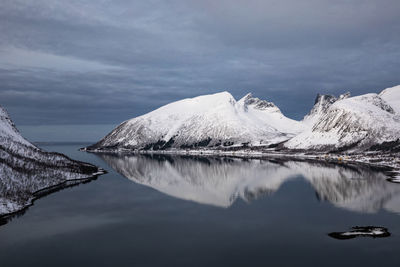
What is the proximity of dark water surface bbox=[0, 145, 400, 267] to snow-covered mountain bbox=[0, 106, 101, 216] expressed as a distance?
4465 millimetres

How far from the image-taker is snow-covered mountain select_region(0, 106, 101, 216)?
77.9 metres

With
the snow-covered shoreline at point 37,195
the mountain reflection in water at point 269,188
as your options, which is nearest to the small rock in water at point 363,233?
the mountain reflection in water at point 269,188

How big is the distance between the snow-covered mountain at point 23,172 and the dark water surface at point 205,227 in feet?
14.6

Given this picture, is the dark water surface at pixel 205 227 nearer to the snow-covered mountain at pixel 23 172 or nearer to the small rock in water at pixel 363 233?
the small rock in water at pixel 363 233

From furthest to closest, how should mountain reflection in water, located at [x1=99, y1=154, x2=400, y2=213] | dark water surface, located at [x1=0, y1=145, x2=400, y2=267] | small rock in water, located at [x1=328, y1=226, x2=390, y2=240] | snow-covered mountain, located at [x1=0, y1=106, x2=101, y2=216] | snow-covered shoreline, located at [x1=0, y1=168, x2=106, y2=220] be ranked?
mountain reflection in water, located at [x1=99, y1=154, x2=400, y2=213], snow-covered mountain, located at [x1=0, y1=106, x2=101, y2=216], snow-covered shoreline, located at [x1=0, y1=168, x2=106, y2=220], small rock in water, located at [x1=328, y1=226, x2=390, y2=240], dark water surface, located at [x1=0, y1=145, x2=400, y2=267]

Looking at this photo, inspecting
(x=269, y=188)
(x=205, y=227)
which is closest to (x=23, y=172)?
(x=205, y=227)

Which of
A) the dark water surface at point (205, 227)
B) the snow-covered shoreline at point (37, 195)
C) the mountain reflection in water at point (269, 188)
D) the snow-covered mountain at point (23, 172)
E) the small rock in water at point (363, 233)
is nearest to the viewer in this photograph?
the dark water surface at point (205, 227)

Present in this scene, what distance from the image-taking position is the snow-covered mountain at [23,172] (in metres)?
77.9

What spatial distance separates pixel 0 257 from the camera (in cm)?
4569

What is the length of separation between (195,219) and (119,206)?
2220cm

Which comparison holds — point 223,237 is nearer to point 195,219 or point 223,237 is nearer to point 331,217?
point 195,219

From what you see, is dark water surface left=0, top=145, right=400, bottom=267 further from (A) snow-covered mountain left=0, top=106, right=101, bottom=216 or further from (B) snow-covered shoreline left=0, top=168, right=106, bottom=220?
(A) snow-covered mountain left=0, top=106, right=101, bottom=216

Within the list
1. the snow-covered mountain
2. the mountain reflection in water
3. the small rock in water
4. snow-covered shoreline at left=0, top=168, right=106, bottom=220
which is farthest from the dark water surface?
the snow-covered mountain

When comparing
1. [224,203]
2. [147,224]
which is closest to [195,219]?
[147,224]
